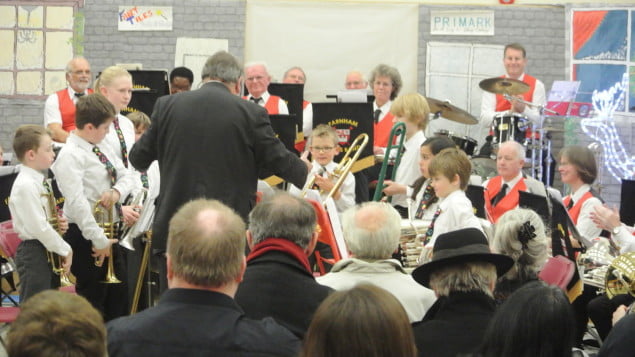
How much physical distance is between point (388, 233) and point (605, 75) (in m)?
8.52

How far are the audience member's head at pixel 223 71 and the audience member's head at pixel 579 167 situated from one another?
328cm

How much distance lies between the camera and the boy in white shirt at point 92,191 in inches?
250

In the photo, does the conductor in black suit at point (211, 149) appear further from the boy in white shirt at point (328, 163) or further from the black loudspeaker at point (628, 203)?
the black loudspeaker at point (628, 203)

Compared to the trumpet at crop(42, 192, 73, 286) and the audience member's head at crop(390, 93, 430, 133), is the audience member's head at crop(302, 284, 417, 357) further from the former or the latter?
the audience member's head at crop(390, 93, 430, 133)

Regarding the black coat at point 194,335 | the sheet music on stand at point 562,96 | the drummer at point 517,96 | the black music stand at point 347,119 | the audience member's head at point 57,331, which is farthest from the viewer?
the sheet music on stand at point 562,96

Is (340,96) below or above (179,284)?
above

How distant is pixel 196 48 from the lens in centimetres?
1252

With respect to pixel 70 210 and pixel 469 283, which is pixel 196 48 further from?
pixel 469 283

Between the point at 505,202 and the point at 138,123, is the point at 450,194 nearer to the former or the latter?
the point at 505,202

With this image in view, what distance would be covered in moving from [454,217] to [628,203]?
1910 millimetres

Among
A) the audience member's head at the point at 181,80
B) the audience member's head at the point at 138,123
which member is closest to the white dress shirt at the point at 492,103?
the audience member's head at the point at 181,80

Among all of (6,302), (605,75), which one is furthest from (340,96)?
(605,75)

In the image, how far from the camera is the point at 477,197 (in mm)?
6867

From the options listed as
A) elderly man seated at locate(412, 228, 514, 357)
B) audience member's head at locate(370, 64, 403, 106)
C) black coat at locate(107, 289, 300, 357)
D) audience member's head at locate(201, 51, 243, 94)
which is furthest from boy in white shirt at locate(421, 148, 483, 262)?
audience member's head at locate(370, 64, 403, 106)
